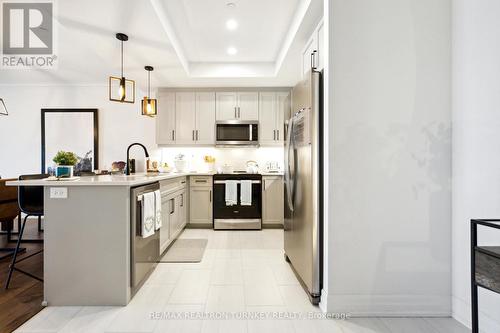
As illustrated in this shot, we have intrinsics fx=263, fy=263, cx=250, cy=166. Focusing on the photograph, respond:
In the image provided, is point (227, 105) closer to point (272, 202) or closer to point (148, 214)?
point (272, 202)

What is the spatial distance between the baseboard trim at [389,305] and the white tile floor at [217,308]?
2.0 inches

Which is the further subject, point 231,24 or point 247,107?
point 247,107

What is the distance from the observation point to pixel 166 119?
501 centimetres

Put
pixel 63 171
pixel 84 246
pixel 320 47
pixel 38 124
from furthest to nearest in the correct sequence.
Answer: pixel 38 124, pixel 320 47, pixel 63 171, pixel 84 246

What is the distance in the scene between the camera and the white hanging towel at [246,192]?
14.8 ft

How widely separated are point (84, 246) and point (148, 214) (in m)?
0.54

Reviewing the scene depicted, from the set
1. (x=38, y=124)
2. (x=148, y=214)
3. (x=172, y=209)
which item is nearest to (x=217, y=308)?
(x=148, y=214)

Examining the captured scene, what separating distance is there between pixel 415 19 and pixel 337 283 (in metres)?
2.07

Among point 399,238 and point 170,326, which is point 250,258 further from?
point 399,238

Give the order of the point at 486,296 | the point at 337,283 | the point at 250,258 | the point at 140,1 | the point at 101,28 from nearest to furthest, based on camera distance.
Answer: the point at 486,296, the point at 337,283, the point at 140,1, the point at 101,28, the point at 250,258

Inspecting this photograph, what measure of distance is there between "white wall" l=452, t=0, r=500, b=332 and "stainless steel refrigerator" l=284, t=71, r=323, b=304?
97 centimetres

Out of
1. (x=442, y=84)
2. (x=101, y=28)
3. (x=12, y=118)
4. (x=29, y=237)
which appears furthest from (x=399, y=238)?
(x=12, y=118)

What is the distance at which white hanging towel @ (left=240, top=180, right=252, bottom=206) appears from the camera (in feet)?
14.8

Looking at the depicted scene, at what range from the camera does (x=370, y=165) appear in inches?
77.9
